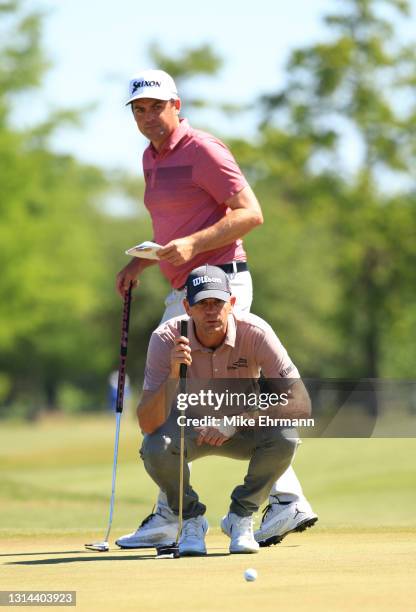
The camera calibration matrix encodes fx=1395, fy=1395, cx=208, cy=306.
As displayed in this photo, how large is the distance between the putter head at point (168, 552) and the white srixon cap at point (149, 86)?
2.42 meters

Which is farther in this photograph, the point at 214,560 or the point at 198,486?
the point at 198,486

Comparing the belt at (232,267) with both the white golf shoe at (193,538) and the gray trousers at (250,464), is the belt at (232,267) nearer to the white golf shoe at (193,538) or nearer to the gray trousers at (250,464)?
the gray trousers at (250,464)

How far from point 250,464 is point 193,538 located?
50 centimetres

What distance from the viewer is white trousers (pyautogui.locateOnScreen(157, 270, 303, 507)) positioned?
7730 millimetres

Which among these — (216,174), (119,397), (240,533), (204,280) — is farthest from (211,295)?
(240,533)

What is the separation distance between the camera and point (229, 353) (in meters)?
7.34

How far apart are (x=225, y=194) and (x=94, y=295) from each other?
158 ft

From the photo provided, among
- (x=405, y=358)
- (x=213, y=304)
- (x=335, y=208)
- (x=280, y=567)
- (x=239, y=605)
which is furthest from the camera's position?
(x=405, y=358)

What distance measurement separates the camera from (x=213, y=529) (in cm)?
934

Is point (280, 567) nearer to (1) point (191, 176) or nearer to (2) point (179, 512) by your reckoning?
(2) point (179, 512)

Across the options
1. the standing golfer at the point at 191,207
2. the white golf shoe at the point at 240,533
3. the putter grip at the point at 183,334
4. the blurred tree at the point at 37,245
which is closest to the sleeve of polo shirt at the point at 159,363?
the putter grip at the point at 183,334

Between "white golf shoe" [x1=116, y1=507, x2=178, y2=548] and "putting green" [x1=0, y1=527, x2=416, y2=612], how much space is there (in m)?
0.10

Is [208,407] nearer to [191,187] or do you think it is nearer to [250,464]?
[250,464]

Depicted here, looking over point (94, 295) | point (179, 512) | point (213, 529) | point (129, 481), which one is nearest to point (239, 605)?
point (179, 512)
